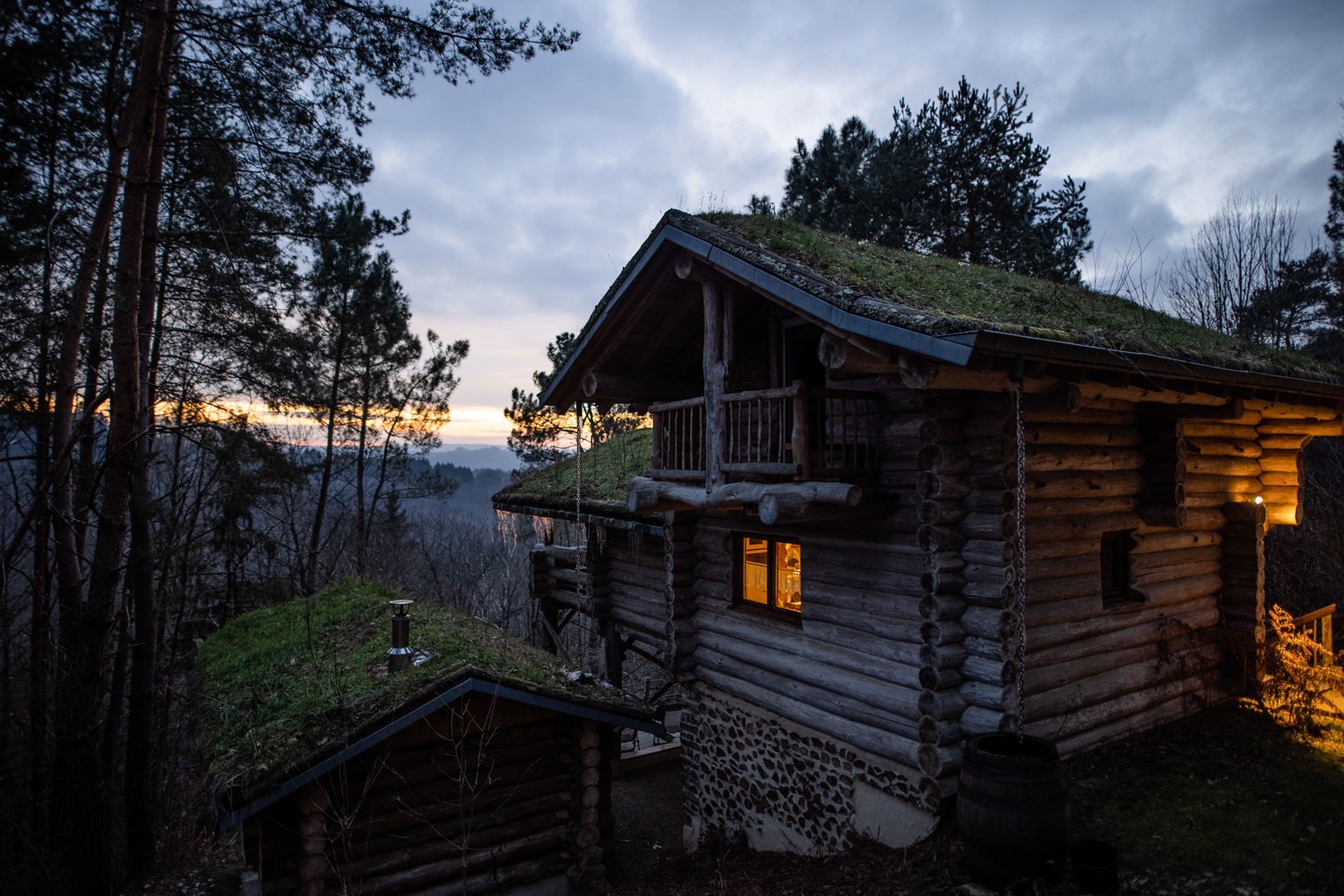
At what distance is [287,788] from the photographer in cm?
706

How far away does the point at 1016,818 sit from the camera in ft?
17.9

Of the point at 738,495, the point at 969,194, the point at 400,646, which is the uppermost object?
the point at 969,194

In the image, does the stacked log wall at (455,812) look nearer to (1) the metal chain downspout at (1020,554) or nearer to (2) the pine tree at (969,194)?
(1) the metal chain downspout at (1020,554)

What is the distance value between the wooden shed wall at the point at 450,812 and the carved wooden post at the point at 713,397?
388cm

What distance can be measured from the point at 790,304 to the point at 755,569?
426cm

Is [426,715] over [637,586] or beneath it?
beneath

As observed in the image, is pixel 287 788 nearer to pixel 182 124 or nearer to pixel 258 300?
pixel 258 300

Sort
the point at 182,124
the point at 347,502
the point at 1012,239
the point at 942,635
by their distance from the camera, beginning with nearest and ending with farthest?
the point at 942,635 → the point at 182,124 → the point at 1012,239 → the point at 347,502

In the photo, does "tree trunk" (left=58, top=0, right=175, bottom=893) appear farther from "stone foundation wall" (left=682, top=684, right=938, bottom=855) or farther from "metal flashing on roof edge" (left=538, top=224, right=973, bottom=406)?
"stone foundation wall" (left=682, top=684, right=938, bottom=855)

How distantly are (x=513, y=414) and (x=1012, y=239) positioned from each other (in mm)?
19119

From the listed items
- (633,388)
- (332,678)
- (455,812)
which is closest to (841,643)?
(633,388)

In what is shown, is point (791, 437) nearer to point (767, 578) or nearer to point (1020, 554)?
point (1020, 554)

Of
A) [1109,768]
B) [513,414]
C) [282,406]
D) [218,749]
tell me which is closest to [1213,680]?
[1109,768]

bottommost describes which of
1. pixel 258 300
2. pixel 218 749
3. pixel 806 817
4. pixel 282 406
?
pixel 806 817
